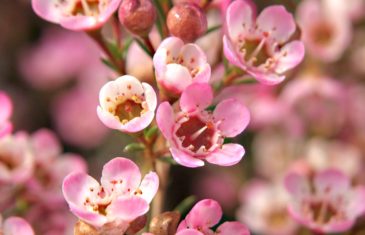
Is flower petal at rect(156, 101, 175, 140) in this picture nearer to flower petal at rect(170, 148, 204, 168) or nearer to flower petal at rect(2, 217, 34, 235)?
flower petal at rect(170, 148, 204, 168)

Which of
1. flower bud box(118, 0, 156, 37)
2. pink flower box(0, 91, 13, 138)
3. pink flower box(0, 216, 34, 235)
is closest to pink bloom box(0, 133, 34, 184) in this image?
pink flower box(0, 91, 13, 138)

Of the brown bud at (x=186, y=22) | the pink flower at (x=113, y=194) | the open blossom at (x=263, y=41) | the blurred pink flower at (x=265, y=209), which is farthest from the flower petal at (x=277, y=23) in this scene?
the blurred pink flower at (x=265, y=209)

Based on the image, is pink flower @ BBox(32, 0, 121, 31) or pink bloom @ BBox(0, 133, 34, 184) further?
pink bloom @ BBox(0, 133, 34, 184)

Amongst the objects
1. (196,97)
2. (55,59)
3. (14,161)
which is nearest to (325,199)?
(196,97)

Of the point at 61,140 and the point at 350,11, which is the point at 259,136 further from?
the point at 61,140

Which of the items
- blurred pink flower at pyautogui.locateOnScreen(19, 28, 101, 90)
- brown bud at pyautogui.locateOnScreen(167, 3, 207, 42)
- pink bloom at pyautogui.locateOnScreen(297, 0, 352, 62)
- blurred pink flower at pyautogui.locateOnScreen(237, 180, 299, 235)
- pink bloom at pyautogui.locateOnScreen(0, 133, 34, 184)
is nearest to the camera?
brown bud at pyautogui.locateOnScreen(167, 3, 207, 42)

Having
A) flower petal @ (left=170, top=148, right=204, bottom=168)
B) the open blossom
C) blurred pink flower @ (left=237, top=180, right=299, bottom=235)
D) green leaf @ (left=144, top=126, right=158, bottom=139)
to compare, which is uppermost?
the open blossom

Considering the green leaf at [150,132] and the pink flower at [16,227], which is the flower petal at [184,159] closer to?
the green leaf at [150,132]

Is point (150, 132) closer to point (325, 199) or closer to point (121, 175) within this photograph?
point (121, 175)
